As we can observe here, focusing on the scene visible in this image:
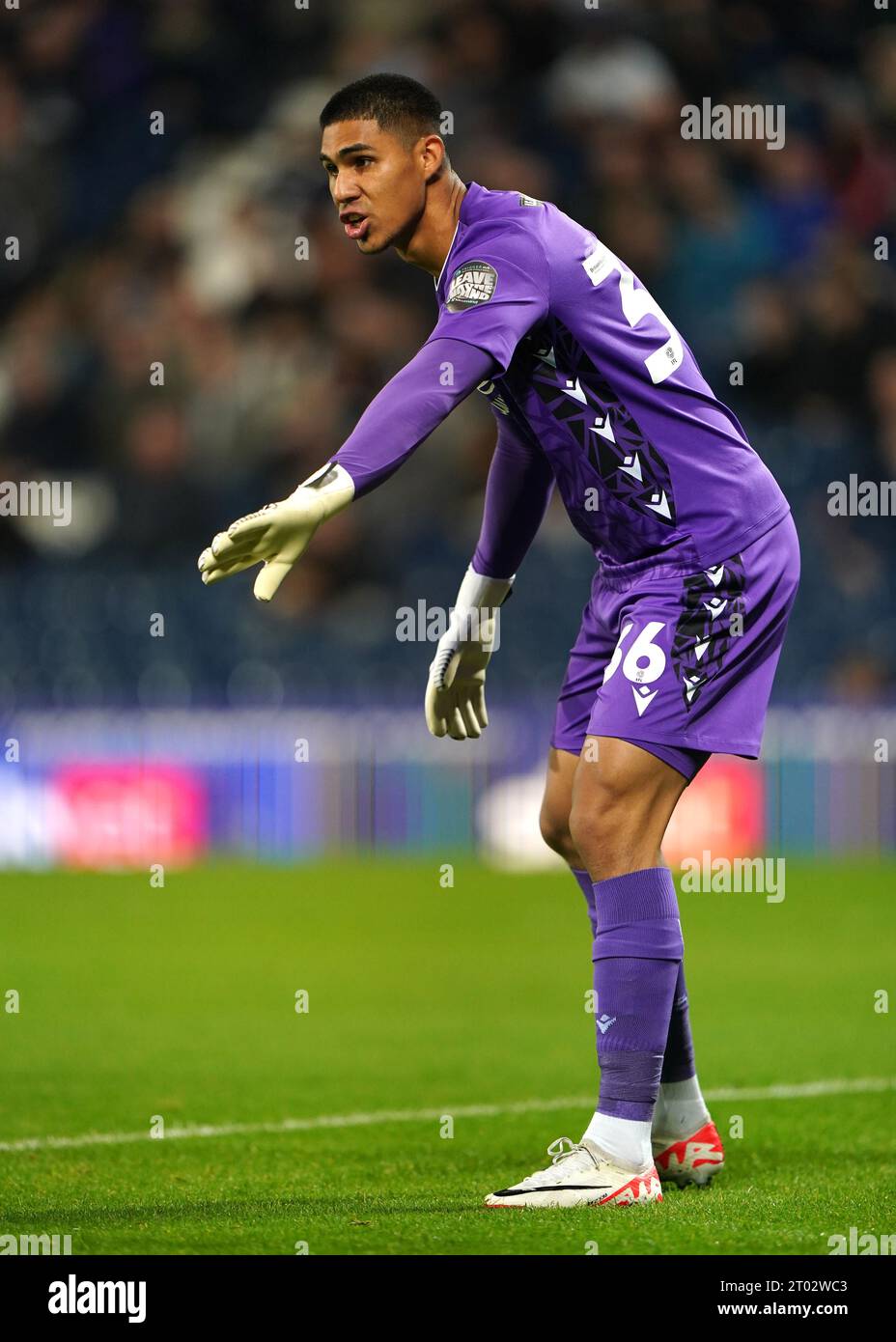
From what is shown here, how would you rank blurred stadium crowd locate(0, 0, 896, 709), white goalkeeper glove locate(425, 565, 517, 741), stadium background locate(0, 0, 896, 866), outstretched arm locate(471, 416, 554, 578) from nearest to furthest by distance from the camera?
outstretched arm locate(471, 416, 554, 578) → white goalkeeper glove locate(425, 565, 517, 741) → stadium background locate(0, 0, 896, 866) → blurred stadium crowd locate(0, 0, 896, 709)

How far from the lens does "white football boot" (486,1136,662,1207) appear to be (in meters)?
3.69

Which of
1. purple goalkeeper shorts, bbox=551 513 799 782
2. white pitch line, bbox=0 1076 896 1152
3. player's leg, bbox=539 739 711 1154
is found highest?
purple goalkeeper shorts, bbox=551 513 799 782

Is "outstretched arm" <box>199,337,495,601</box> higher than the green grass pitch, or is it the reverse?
"outstretched arm" <box>199,337,495,601</box>

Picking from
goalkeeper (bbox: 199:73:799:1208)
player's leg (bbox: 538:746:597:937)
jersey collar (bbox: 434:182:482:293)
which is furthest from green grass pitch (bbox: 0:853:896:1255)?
jersey collar (bbox: 434:182:482:293)

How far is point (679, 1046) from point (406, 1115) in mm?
1137

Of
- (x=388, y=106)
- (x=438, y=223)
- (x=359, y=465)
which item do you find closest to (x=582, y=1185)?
(x=359, y=465)

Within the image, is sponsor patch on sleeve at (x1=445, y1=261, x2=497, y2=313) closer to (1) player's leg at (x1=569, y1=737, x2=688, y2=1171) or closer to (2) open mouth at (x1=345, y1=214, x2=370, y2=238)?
(2) open mouth at (x1=345, y1=214, x2=370, y2=238)

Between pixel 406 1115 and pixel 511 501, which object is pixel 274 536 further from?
pixel 406 1115

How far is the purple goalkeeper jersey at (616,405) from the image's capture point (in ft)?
12.5

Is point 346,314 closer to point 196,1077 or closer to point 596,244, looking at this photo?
point 196,1077

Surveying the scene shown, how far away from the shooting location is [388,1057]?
6.21 m
